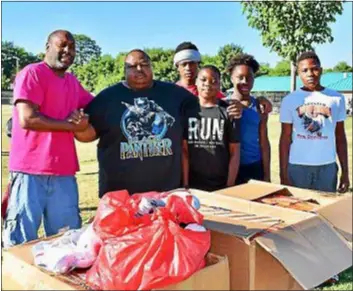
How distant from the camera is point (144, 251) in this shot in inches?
44.7

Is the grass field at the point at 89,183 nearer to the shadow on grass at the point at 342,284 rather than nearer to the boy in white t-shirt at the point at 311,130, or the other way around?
the shadow on grass at the point at 342,284

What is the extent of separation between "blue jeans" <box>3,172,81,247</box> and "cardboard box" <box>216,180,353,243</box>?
32.3 inches

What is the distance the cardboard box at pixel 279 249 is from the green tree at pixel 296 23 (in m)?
5.72

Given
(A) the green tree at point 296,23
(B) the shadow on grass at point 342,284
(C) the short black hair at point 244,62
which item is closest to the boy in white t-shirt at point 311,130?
(C) the short black hair at point 244,62

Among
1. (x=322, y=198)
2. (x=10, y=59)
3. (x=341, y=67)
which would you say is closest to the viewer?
(x=322, y=198)

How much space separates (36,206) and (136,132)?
606 millimetres

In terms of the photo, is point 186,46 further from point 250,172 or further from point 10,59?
point 10,59

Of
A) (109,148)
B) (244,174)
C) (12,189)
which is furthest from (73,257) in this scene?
(244,174)

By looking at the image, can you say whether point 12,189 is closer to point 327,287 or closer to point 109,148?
point 109,148

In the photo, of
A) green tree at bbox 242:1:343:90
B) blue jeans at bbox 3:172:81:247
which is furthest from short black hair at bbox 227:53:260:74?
green tree at bbox 242:1:343:90

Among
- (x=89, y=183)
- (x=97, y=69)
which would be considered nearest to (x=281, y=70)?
(x=97, y=69)

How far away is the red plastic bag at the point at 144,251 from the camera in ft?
3.67

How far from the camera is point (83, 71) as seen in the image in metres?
29.2

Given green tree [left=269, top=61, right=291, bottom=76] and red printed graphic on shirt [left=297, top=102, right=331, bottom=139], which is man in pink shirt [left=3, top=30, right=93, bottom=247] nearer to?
red printed graphic on shirt [left=297, top=102, right=331, bottom=139]
